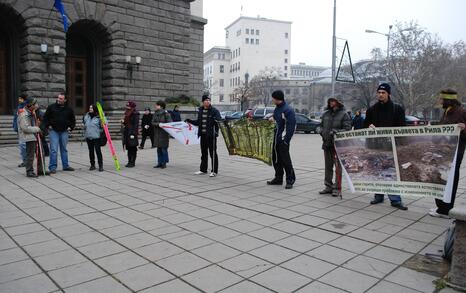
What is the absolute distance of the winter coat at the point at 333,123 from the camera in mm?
7578

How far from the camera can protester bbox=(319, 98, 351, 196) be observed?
7574mm

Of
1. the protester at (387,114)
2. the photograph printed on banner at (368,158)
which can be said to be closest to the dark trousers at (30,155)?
the photograph printed on banner at (368,158)

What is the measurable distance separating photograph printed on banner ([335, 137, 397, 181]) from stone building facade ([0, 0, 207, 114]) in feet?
53.3

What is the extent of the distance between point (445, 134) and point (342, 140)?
1732 mm

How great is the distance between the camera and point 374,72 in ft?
154

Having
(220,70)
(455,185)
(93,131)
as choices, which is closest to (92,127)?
(93,131)

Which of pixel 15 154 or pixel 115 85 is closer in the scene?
pixel 15 154

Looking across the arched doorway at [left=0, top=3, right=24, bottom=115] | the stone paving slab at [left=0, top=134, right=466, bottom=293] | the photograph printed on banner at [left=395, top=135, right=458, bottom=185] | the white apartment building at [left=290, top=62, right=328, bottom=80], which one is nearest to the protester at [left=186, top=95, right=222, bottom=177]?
the stone paving slab at [left=0, top=134, right=466, bottom=293]

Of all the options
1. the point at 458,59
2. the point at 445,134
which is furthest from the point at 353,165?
the point at 458,59

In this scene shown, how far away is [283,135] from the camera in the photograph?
8.44 m

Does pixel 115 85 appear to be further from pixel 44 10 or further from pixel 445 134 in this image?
pixel 445 134

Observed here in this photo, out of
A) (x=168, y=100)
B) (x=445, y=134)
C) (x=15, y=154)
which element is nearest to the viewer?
(x=445, y=134)

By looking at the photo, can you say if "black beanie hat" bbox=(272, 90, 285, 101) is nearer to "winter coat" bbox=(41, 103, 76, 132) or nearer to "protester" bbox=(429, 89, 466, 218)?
"protester" bbox=(429, 89, 466, 218)

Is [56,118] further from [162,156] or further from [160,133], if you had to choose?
[162,156]
